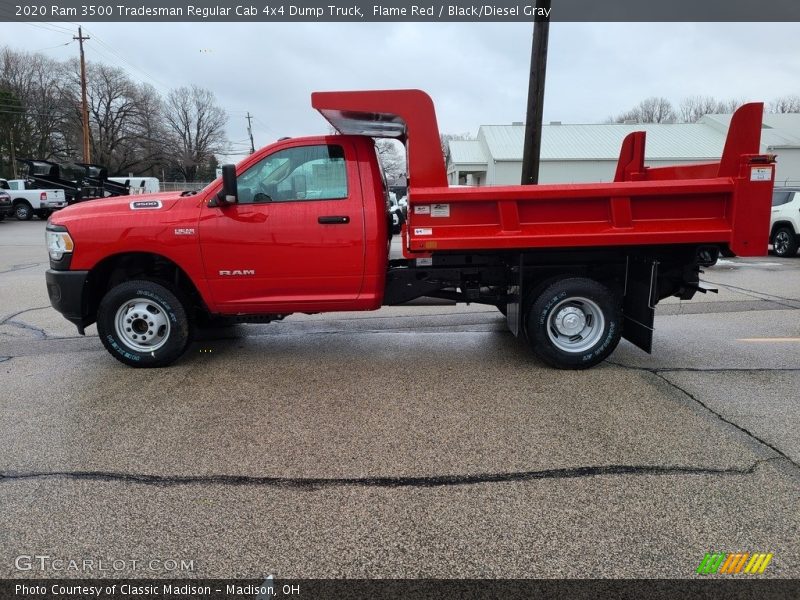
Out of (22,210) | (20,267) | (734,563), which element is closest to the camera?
(734,563)

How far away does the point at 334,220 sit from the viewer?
4988mm

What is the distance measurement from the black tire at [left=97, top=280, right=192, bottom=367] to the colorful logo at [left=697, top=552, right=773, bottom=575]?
4.43 metres

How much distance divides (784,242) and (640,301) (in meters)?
12.1

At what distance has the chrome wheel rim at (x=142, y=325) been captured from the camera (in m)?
5.18

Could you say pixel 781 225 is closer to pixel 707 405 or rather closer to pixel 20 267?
pixel 707 405

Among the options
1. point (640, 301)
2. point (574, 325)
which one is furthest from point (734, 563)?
point (640, 301)

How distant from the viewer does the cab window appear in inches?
197

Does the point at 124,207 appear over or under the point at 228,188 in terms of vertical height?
under

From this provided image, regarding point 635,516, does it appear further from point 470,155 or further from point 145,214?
point 470,155

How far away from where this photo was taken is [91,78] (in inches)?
2552

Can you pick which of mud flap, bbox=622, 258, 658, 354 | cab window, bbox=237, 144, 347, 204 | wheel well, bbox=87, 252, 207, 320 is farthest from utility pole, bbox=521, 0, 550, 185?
wheel well, bbox=87, 252, 207, 320

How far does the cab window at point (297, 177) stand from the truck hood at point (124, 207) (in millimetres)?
577

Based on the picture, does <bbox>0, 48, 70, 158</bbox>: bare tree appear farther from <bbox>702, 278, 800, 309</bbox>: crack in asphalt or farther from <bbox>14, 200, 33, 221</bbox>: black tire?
<bbox>702, 278, 800, 309</bbox>: crack in asphalt

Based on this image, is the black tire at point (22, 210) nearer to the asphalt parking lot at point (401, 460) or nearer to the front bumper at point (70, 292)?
the asphalt parking lot at point (401, 460)
